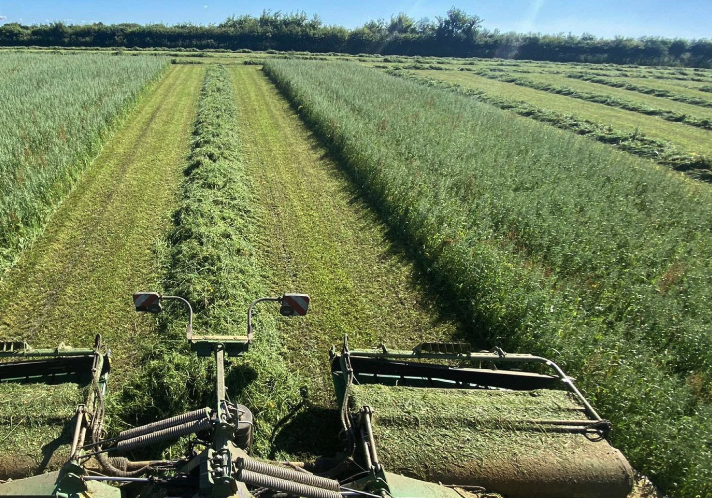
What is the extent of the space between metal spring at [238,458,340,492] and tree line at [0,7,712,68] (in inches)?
2561

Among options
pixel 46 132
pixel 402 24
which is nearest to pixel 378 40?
pixel 402 24

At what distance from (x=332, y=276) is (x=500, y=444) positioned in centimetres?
478

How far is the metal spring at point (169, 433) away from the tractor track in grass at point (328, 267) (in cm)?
268

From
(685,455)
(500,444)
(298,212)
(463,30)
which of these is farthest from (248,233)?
(463,30)

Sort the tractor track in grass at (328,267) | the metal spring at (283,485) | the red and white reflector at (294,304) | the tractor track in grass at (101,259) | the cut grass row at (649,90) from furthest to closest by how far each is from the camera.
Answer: the cut grass row at (649,90)
the tractor track in grass at (328,267)
the tractor track in grass at (101,259)
the red and white reflector at (294,304)
the metal spring at (283,485)

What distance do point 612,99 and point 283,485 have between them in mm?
40187

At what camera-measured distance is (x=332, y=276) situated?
27.3 ft

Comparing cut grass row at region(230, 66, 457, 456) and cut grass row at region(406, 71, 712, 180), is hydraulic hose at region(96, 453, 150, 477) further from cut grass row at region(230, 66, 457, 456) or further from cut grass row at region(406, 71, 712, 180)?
cut grass row at region(406, 71, 712, 180)

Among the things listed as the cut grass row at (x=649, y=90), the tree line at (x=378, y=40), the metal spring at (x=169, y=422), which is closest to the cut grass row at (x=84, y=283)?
the metal spring at (x=169, y=422)

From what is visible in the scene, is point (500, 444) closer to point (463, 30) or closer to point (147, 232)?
point (147, 232)

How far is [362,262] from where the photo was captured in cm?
887

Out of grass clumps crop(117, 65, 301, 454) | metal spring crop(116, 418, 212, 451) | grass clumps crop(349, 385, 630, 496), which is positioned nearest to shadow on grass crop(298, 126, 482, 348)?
grass clumps crop(349, 385, 630, 496)

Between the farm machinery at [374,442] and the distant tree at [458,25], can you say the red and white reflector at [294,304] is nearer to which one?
the farm machinery at [374,442]

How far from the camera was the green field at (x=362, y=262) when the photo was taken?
17.3 ft
